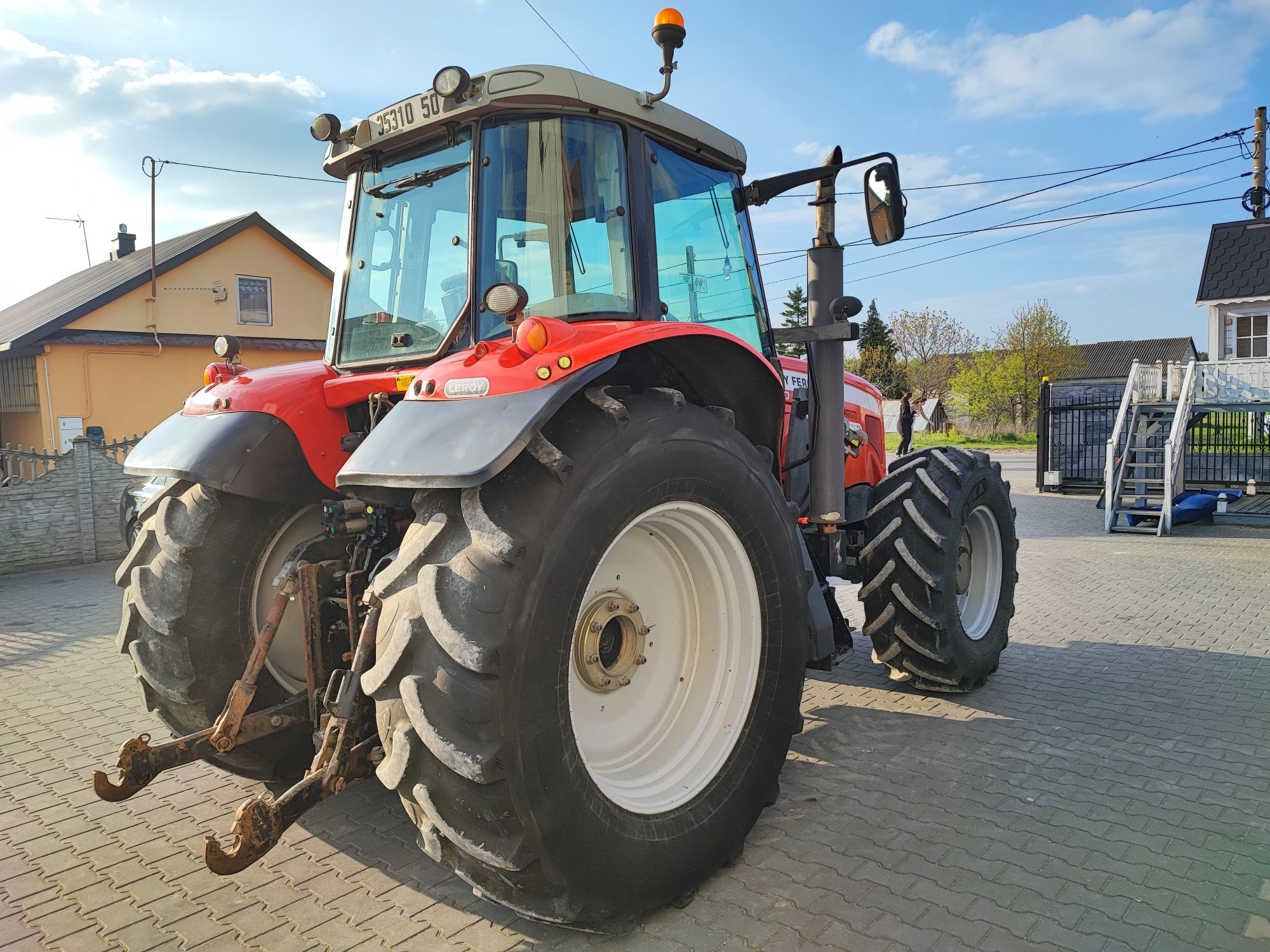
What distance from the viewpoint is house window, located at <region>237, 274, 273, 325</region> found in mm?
18547

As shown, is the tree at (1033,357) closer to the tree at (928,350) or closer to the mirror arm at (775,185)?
the tree at (928,350)

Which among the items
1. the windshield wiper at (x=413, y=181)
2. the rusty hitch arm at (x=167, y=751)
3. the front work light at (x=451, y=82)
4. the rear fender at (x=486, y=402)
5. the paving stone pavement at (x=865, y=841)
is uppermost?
the front work light at (x=451, y=82)

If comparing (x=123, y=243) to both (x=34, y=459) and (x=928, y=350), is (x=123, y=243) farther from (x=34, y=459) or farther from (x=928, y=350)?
(x=928, y=350)

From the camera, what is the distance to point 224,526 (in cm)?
316

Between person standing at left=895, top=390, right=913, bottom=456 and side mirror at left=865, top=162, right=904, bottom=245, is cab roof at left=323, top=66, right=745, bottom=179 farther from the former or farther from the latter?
person standing at left=895, top=390, right=913, bottom=456

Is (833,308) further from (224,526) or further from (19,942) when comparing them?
(19,942)

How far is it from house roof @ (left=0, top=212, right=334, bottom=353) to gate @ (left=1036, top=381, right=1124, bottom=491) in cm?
1524

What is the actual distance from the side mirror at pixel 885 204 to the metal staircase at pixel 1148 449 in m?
8.93

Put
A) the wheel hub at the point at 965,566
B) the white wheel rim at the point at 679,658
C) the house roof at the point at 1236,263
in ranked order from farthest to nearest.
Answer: the house roof at the point at 1236,263, the wheel hub at the point at 965,566, the white wheel rim at the point at 679,658

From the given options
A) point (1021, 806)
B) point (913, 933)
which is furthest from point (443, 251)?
point (1021, 806)

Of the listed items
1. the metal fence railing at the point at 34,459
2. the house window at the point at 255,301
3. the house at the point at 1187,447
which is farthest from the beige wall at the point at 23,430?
the house at the point at 1187,447

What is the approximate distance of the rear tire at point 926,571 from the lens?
4.27 m

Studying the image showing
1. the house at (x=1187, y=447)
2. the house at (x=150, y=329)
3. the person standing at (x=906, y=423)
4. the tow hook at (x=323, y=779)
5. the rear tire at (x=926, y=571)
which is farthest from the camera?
the person standing at (x=906, y=423)

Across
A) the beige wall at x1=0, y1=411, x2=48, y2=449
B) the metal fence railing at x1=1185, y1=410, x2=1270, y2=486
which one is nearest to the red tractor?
the metal fence railing at x1=1185, y1=410, x2=1270, y2=486
